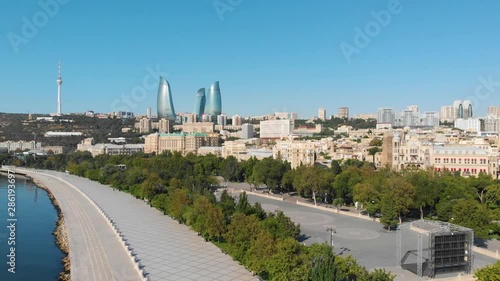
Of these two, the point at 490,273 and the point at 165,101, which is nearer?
the point at 490,273

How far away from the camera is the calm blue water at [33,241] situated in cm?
1366

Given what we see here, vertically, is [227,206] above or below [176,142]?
A: below

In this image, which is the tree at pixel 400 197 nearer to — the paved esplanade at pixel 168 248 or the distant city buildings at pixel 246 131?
the paved esplanade at pixel 168 248

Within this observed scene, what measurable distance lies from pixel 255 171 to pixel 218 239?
1486 centimetres

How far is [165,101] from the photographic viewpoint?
108 metres

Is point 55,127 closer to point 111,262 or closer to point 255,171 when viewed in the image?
point 255,171

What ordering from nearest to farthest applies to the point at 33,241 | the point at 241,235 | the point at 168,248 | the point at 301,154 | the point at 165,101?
the point at 241,235
the point at 168,248
the point at 33,241
the point at 301,154
the point at 165,101

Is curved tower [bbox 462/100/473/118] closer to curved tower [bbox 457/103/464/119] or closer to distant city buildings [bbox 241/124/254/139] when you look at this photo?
curved tower [bbox 457/103/464/119]

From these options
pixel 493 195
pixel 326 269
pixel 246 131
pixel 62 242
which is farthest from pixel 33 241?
pixel 246 131

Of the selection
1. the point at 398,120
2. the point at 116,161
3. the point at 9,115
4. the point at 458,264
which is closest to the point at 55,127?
the point at 9,115

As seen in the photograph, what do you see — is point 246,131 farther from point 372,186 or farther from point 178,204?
point 178,204

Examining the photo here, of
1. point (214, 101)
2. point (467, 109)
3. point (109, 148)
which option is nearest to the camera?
point (109, 148)

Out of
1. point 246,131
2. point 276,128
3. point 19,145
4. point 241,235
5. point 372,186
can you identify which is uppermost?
point 276,128

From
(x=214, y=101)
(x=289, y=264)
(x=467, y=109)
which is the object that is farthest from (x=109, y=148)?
(x=467, y=109)
